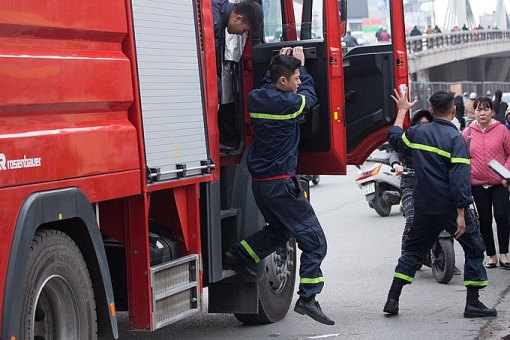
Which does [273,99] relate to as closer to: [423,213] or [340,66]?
[340,66]

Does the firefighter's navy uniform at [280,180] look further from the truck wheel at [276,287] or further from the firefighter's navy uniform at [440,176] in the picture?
the firefighter's navy uniform at [440,176]

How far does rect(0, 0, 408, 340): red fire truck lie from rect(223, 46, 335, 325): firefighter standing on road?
0.59ft

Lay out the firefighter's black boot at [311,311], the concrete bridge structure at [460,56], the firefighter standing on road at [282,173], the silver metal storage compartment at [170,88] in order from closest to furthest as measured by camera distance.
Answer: the silver metal storage compartment at [170,88] < the firefighter standing on road at [282,173] < the firefighter's black boot at [311,311] < the concrete bridge structure at [460,56]

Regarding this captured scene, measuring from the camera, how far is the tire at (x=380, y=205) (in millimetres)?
15703

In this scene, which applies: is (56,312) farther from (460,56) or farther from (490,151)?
(460,56)

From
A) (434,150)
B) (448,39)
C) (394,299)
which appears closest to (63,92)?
(434,150)

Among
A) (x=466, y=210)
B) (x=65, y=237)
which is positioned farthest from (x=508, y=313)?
(x=65, y=237)

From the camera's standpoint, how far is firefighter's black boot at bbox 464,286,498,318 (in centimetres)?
766

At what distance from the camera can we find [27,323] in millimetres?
4438

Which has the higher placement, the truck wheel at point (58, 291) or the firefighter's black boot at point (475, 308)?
the truck wheel at point (58, 291)

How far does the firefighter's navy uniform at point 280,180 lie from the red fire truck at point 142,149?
0.19 metres

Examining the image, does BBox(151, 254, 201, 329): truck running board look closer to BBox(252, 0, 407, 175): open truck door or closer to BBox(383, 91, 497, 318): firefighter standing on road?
BBox(252, 0, 407, 175): open truck door

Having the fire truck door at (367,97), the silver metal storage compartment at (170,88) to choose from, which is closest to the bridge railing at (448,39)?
the fire truck door at (367,97)

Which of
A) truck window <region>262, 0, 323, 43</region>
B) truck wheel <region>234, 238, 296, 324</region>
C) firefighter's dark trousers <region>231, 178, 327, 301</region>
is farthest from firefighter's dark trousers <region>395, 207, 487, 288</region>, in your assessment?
truck window <region>262, 0, 323, 43</region>
